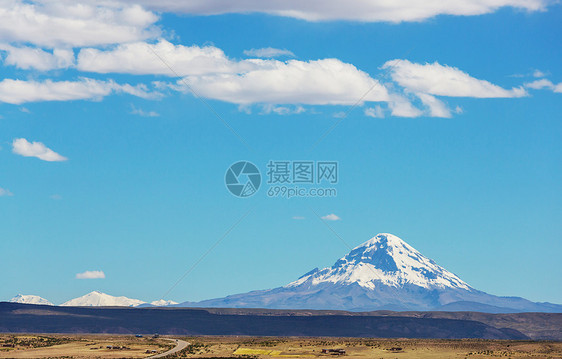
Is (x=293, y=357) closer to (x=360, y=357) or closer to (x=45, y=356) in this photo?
(x=360, y=357)

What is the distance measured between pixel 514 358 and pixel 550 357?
9.40m

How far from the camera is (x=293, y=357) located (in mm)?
194500

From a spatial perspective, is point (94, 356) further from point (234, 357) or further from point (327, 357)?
point (327, 357)

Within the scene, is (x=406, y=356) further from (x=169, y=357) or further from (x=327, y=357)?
(x=169, y=357)

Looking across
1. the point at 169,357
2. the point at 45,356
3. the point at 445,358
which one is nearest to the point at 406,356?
the point at 445,358

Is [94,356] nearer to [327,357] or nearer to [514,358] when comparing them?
[327,357]

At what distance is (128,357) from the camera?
192 metres

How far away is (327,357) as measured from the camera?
195625mm

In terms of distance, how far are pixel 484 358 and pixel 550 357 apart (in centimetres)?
1698

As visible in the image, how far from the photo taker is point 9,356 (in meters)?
194

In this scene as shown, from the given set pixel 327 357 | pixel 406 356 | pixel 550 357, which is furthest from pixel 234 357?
pixel 550 357

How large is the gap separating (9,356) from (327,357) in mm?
76816

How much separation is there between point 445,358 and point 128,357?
76232mm

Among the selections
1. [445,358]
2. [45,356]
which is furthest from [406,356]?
[45,356]
